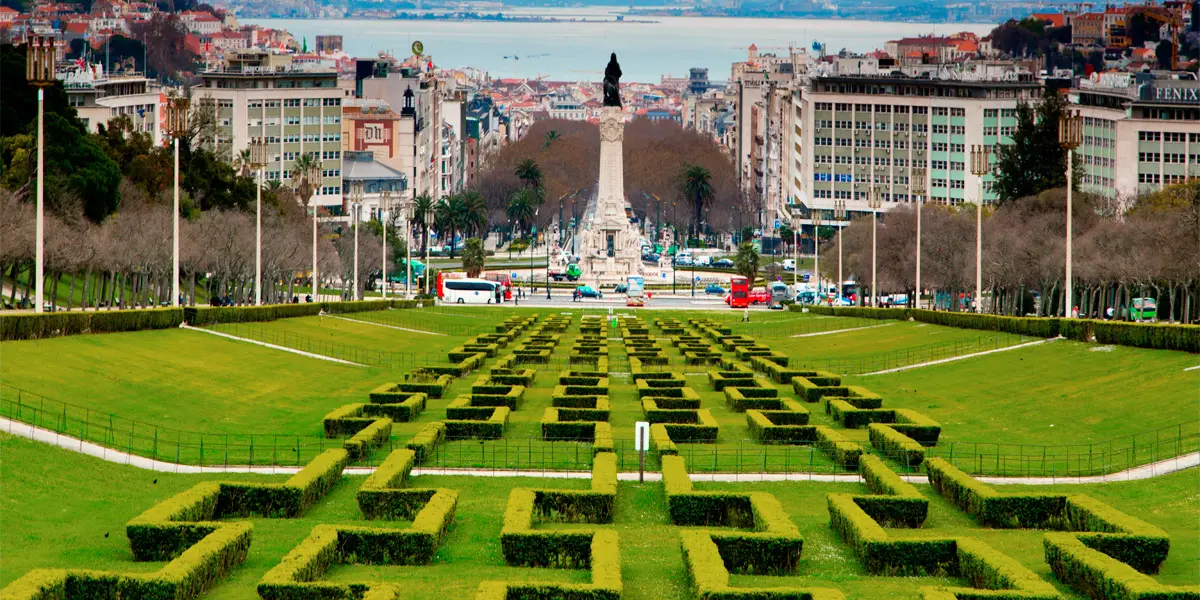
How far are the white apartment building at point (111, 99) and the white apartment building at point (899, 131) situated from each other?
76327mm

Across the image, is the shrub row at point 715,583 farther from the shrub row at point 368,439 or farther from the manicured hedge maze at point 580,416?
the shrub row at point 368,439

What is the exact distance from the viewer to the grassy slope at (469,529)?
30.1 meters

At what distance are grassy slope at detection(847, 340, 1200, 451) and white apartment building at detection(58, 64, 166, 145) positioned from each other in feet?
304

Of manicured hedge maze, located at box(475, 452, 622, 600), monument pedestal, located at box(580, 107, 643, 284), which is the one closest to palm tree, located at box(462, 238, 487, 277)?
monument pedestal, located at box(580, 107, 643, 284)

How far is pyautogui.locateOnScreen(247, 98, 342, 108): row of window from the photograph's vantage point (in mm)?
184750

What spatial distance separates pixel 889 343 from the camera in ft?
259

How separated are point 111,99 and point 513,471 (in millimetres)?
126709

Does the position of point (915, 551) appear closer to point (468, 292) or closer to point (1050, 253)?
point (1050, 253)

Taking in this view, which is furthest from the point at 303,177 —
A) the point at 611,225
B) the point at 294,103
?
the point at 611,225

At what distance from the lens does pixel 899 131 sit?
189375 mm

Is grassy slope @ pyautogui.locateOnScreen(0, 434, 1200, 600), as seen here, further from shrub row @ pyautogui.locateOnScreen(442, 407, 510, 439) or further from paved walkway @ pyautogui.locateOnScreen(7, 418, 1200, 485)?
shrub row @ pyautogui.locateOnScreen(442, 407, 510, 439)

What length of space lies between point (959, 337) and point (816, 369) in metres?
9.30

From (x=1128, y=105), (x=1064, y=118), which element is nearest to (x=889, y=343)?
(x=1064, y=118)

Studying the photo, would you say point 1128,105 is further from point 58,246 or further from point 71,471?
point 71,471
